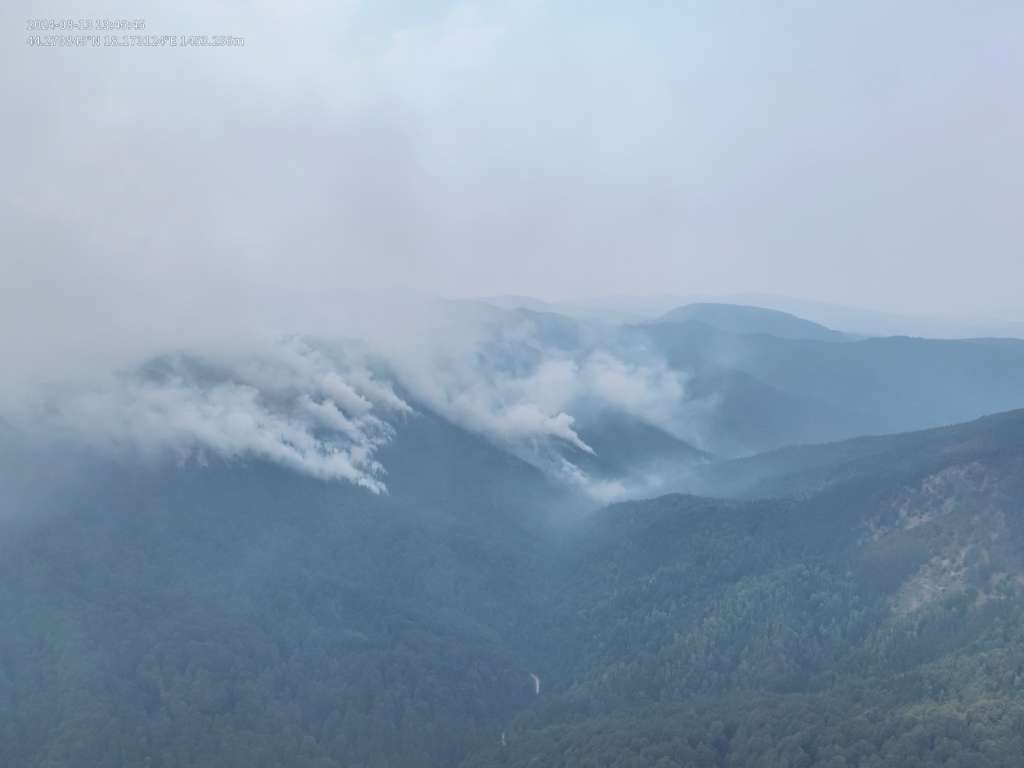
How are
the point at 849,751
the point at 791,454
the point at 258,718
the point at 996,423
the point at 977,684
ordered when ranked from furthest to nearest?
the point at 791,454 < the point at 996,423 < the point at 258,718 < the point at 977,684 < the point at 849,751

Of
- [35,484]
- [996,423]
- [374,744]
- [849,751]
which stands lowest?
[374,744]

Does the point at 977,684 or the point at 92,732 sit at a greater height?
the point at 977,684

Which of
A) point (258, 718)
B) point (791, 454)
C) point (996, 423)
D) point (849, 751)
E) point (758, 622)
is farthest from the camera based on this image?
point (791, 454)

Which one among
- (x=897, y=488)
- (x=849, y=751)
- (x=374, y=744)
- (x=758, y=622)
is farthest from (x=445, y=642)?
(x=897, y=488)

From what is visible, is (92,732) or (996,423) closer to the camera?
(92,732)

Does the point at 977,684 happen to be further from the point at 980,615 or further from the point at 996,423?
the point at 996,423

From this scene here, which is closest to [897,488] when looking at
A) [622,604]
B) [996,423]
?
[996,423]
